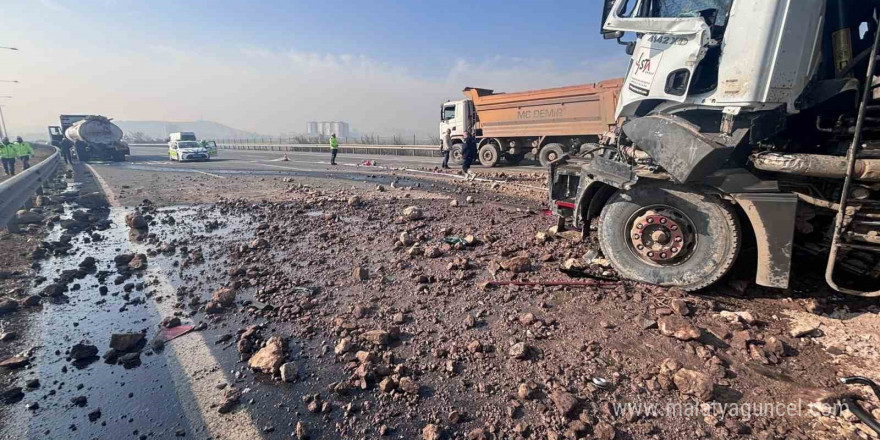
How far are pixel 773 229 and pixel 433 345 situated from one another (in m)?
2.55

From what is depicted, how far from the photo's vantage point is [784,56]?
268 cm

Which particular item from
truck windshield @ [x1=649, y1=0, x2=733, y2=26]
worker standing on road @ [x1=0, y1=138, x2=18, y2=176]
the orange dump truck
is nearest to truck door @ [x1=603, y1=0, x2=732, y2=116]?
truck windshield @ [x1=649, y1=0, x2=733, y2=26]

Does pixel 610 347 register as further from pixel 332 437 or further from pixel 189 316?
pixel 189 316

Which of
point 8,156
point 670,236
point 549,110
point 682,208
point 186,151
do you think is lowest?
point 670,236

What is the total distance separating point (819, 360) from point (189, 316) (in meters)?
4.54

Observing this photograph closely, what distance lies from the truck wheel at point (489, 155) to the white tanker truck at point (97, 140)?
21.4 metres

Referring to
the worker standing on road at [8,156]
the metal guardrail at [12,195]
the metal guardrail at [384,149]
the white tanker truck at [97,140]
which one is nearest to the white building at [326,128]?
the metal guardrail at [384,149]

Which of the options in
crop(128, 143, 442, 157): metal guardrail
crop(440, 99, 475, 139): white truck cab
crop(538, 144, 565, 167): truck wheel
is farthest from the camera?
crop(128, 143, 442, 157): metal guardrail

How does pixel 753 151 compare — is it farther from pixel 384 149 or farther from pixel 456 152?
pixel 384 149

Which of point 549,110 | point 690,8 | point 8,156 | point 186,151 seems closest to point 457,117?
point 549,110

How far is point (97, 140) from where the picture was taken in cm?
2141

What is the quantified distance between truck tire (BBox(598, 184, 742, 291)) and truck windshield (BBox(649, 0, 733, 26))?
146 cm

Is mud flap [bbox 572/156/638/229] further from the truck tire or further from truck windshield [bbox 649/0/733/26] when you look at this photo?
truck windshield [bbox 649/0/733/26]

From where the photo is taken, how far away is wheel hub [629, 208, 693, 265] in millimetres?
3070
